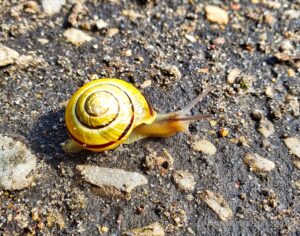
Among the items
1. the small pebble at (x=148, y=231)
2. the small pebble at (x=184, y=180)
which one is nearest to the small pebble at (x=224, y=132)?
the small pebble at (x=184, y=180)

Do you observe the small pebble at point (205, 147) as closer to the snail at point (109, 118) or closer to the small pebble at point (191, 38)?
the snail at point (109, 118)

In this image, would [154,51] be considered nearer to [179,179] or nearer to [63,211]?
[179,179]

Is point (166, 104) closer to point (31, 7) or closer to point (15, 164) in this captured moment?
point (15, 164)

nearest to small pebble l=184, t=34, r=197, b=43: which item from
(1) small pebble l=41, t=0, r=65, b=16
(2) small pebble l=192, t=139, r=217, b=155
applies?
(2) small pebble l=192, t=139, r=217, b=155

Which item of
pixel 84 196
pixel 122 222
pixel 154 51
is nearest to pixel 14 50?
pixel 154 51

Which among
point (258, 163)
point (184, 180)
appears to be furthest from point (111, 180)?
point (258, 163)

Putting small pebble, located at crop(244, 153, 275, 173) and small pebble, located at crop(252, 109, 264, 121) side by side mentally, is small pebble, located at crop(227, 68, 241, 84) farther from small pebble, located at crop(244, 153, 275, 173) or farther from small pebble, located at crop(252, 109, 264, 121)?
small pebble, located at crop(244, 153, 275, 173)
